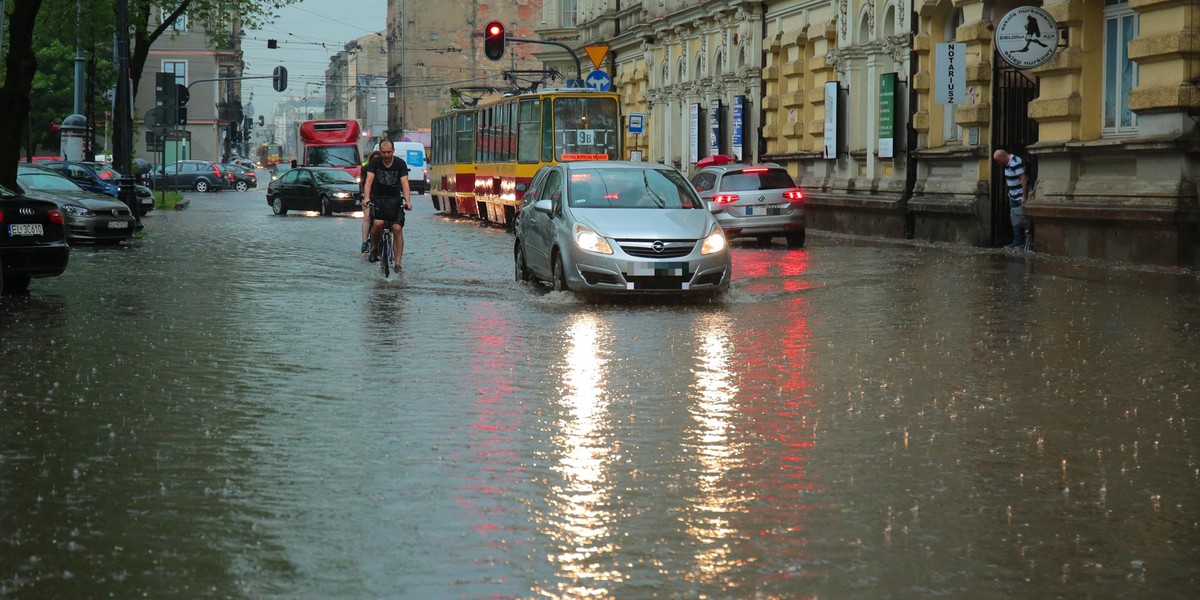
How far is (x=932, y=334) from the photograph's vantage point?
1416 cm

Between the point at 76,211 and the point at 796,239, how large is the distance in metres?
12.1

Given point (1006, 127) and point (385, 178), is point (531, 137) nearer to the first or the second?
point (1006, 127)

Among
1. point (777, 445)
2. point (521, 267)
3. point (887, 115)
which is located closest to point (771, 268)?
point (521, 267)

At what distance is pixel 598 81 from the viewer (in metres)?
39.7

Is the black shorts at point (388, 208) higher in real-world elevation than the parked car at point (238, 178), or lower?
lower

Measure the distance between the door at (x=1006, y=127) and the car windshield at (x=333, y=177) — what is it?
940 inches

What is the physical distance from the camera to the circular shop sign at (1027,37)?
2422 centimetres

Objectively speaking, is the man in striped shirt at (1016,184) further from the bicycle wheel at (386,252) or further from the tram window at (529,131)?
the tram window at (529,131)

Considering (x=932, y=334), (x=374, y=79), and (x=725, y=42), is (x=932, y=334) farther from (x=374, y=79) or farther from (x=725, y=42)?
(x=374, y=79)

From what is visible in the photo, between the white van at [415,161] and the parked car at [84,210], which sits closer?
the parked car at [84,210]

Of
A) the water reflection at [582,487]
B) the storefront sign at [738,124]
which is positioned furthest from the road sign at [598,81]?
the water reflection at [582,487]

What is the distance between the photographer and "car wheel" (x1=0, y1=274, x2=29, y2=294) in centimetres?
1758

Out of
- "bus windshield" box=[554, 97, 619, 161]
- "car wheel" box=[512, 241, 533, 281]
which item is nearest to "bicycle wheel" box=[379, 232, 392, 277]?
"car wheel" box=[512, 241, 533, 281]

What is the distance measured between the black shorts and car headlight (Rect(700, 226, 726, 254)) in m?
4.85
